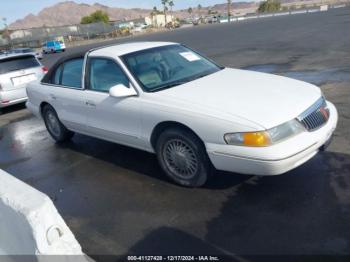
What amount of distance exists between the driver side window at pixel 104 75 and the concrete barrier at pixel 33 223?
2.25 meters

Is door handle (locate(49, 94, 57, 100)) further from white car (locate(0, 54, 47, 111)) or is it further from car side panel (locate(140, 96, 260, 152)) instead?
white car (locate(0, 54, 47, 111))

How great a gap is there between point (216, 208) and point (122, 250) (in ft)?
3.36

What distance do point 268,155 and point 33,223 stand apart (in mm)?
2106

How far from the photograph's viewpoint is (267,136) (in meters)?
3.51

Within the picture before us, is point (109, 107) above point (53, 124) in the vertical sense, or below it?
above

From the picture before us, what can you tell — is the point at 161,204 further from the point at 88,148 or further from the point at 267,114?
the point at 88,148

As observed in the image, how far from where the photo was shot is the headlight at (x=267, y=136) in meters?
3.52

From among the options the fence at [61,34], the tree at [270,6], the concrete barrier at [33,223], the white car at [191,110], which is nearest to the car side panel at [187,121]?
the white car at [191,110]

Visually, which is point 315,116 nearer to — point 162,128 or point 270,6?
point 162,128

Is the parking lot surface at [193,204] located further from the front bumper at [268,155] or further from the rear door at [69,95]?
the rear door at [69,95]

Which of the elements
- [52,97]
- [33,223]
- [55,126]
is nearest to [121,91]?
[52,97]

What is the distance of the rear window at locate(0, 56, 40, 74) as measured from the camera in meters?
9.88

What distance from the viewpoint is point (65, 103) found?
579cm

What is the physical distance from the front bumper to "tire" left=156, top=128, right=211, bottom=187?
0.18 m
